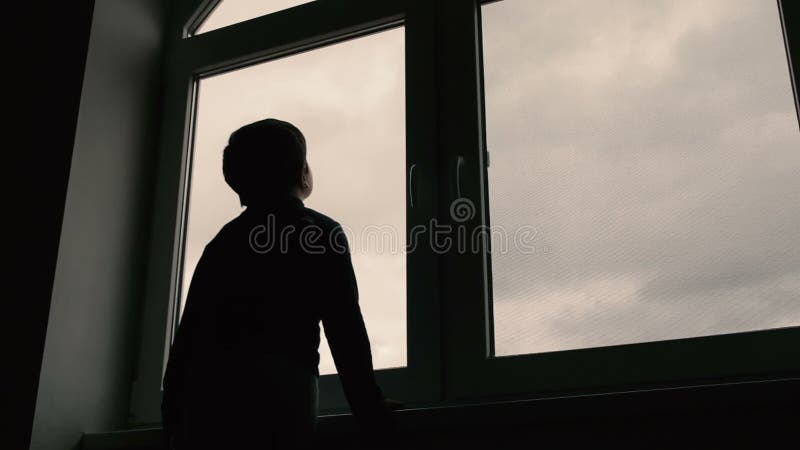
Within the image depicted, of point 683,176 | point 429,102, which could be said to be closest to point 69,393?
point 429,102

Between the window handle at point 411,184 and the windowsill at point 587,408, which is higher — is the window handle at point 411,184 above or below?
above

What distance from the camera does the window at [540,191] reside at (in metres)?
1.42

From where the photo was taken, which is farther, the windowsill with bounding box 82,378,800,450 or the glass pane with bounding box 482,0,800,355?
the glass pane with bounding box 482,0,800,355

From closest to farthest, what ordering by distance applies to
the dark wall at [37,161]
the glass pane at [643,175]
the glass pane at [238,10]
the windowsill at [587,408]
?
the windowsill at [587,408] < the glass pane at [643,175] < the dark wall at [37,161] < the glass pane at [238,10]

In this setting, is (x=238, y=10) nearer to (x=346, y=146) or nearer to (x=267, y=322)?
(x=346, y=146)

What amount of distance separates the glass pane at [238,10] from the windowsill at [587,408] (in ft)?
3.67

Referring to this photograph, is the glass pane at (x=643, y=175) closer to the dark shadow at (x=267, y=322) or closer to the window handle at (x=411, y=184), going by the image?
the window handle at (x=411, y=184)

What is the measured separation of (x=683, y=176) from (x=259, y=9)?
3.86ft

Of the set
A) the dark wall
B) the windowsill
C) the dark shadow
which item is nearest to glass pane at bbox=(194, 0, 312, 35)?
the dark wall

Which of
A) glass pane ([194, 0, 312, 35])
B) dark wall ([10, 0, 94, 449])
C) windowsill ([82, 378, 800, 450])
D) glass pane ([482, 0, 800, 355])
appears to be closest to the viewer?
windowsill ([82, 378, 800, 450])

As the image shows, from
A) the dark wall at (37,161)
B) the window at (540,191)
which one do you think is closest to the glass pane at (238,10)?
the window at (540,191)

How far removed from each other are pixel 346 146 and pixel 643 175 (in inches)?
26.1

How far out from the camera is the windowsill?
1.19 meters

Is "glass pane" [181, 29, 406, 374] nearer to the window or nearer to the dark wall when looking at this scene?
the window
